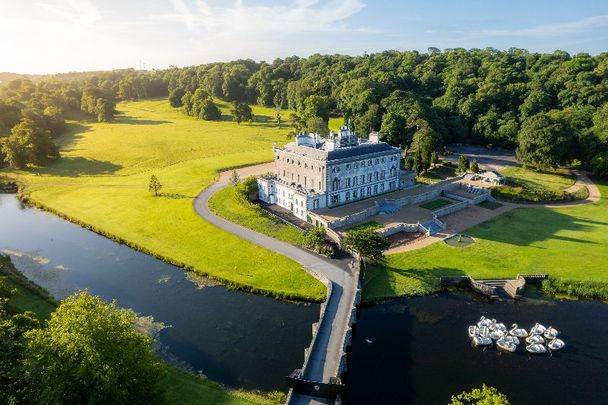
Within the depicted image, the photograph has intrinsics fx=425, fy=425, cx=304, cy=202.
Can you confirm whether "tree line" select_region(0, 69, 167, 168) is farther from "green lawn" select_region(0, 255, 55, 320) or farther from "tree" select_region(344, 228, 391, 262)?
"tree" select_region(344, 228, 391, 262)

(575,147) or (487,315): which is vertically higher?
(575,147)

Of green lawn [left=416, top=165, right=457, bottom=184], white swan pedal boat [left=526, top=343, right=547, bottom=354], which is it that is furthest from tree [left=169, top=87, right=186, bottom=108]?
white swan pedal boat [left=526, top=343, right=547, bottom=354]

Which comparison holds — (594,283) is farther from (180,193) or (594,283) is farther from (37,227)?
(37,227)

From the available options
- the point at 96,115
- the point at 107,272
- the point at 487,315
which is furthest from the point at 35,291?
the point at 96,115

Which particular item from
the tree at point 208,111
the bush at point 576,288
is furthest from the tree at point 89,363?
the tree at point 208,111

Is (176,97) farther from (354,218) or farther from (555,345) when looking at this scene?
(555,345)

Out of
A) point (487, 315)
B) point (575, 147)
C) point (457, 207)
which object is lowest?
point (487, 315)

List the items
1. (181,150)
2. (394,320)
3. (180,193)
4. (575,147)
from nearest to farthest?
1. (394,320)
2. (180,193)
3. (575,147)
4. (181,150)
